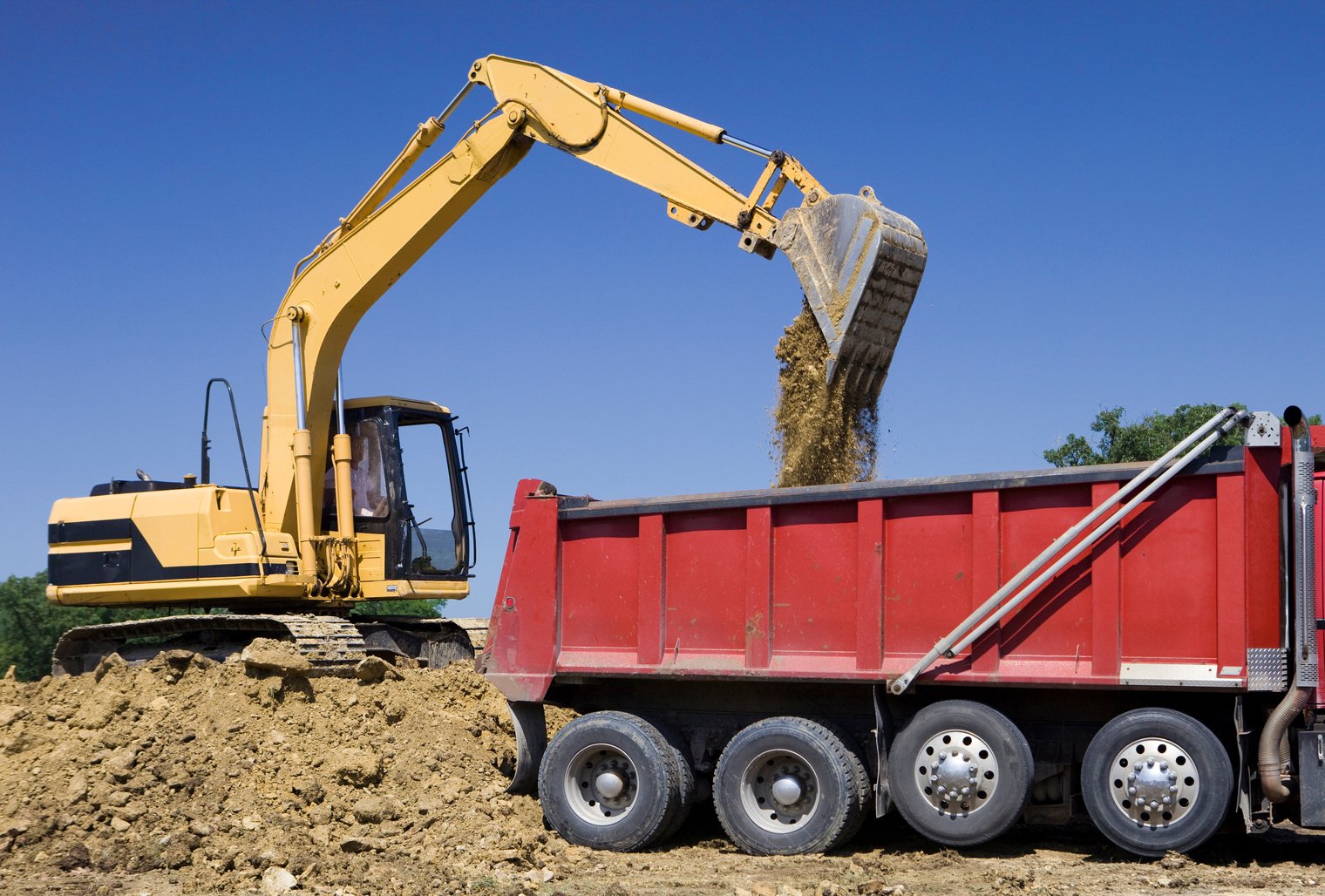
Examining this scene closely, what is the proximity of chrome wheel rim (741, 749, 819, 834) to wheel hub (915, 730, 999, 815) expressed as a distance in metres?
0.79

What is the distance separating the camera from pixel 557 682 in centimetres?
1048

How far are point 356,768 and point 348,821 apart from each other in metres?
0.73

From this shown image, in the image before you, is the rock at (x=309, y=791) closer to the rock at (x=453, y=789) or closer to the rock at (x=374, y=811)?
the rock at (x=374, y=811)

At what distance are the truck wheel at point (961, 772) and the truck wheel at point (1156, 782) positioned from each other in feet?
1.42

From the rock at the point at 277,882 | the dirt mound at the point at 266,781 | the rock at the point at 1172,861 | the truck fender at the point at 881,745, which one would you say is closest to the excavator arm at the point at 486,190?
the dirt mound at the point at 266,781

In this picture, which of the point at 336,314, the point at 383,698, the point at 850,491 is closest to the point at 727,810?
the point at 850,491

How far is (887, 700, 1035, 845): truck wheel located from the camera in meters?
8.65

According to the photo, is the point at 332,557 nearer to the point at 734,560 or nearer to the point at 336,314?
the point at 336,314

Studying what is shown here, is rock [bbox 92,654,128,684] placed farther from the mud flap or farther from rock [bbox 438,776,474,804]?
the mud flap

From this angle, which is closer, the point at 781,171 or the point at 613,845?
the point at 613,845

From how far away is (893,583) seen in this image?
365 inches

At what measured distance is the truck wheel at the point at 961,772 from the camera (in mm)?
8648

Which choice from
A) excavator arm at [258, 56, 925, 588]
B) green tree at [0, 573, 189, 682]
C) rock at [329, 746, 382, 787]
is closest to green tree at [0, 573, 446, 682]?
green tree at [0, 573, 189, 682]

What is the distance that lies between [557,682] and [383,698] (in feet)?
9.14
